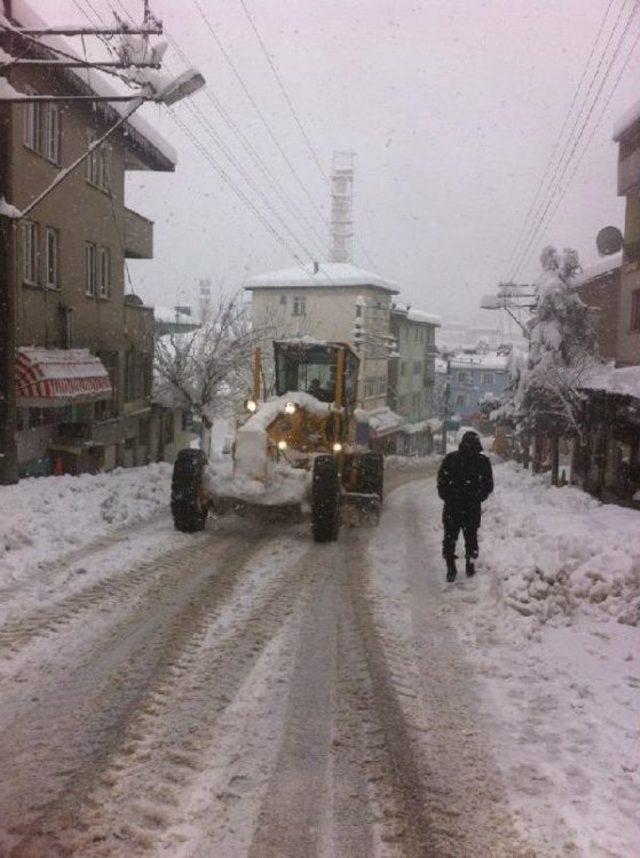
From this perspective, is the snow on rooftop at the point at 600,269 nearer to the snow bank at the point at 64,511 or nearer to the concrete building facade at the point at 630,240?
the concrete building facade at the point at 630,240

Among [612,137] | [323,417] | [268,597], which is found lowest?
[268,597]

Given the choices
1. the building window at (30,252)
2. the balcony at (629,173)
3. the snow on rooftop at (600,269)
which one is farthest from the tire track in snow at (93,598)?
the snow on rooftop at (600,269)

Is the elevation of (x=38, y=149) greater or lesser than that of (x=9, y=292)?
greater

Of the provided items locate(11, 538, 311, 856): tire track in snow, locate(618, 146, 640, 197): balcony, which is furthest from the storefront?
locate(618, 146, 640, 197): balcony

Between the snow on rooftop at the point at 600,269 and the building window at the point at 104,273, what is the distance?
15438mm

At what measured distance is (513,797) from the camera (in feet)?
13.8

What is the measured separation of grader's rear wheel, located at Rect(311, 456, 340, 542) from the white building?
121ft

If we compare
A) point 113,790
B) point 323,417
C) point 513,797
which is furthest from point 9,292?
point 513,797

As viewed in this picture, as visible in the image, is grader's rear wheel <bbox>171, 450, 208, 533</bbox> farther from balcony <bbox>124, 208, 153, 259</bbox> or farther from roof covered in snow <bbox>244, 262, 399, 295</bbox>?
roof covered in snow <bbox>244, 262, 399, 295</bbox>

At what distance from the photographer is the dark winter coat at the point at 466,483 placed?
9.13 metres

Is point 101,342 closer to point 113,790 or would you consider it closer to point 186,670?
point 186,670

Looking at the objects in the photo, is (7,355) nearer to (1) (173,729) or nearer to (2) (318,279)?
(1) (173,729)

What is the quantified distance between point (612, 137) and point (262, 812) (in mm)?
22445

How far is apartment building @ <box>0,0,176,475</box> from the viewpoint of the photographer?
48.3 ft
